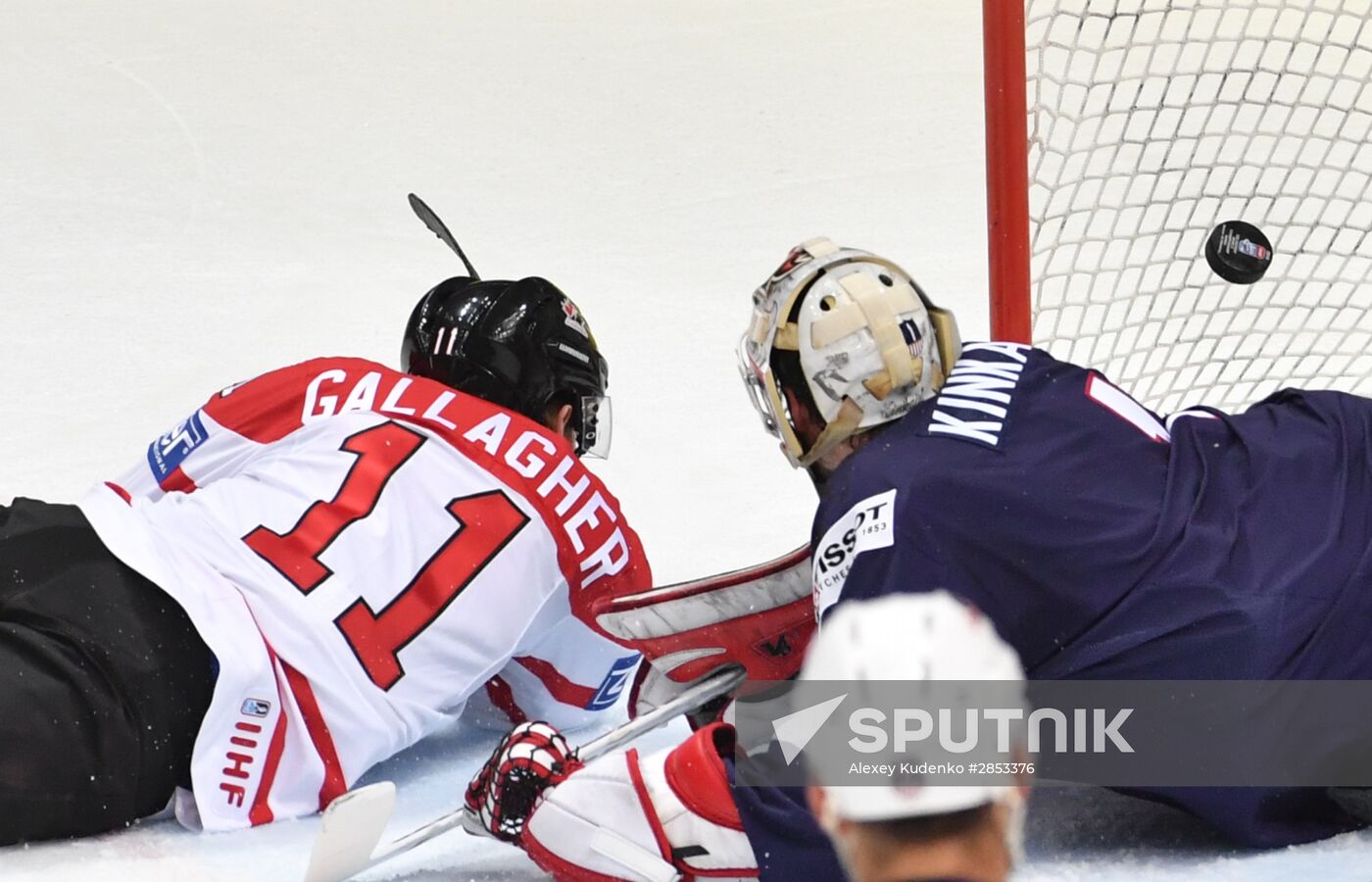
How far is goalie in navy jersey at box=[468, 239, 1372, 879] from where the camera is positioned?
6.22ft

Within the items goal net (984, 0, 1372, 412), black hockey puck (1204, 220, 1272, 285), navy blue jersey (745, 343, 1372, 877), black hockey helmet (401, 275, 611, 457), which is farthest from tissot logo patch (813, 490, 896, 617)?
black hockey puck (1204, 220, 1272, 285)

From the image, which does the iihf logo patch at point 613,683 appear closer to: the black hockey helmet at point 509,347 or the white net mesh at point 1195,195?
the black hockey helmet at point 509,347

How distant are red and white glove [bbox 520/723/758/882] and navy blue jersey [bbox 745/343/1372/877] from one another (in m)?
0.13

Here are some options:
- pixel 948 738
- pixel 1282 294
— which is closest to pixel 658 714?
pixel 948 738

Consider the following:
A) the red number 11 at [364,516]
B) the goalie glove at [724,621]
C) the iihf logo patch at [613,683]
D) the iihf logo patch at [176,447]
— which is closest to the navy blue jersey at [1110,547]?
the goalie glove at [724,621]

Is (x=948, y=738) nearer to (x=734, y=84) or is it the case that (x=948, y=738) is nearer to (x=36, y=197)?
(x=36, y=197)

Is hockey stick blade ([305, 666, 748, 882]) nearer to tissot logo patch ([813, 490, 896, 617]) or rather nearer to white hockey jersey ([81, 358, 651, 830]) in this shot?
white hockey jersey ([81, 358, 651, 830])

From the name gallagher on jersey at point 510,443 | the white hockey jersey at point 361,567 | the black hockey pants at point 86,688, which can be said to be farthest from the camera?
the name gallagher on jersey at point 510,443

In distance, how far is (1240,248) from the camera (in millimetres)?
2910

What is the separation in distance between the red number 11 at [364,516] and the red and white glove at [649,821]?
389 mm

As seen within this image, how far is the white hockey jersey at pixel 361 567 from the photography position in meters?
2.24

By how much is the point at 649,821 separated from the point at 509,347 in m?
0.91

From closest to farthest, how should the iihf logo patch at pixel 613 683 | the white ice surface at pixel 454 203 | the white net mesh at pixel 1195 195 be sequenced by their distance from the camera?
the iihf logo patch at pixel 613 683, the white net mesh at pixel 1195 195, the white ice surface at pixel 454 203
